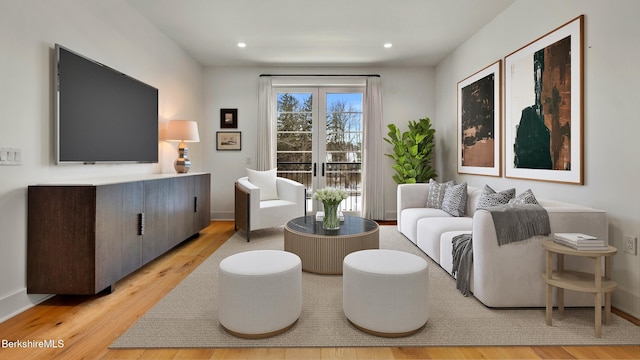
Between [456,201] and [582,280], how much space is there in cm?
173

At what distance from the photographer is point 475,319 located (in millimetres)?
2053

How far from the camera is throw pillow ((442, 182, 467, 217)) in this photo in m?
3.64

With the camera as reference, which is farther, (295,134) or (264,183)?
(295,134)

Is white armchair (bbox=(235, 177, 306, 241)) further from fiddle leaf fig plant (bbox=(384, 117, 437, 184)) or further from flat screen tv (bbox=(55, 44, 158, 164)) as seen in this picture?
fiddle leaf fig plant (bbox=(384, 117, 437, 184))

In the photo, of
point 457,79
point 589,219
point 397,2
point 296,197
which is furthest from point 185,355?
point 457,79

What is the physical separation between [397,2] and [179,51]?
3068 mm

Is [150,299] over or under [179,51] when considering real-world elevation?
under

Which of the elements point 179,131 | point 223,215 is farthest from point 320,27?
point 223,215

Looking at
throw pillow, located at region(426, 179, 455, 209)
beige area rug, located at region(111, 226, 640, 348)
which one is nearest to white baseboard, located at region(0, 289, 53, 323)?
beige area rug, located at region(111, 226, 640, 348)

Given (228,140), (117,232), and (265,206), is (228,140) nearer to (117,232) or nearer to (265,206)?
(265,206)

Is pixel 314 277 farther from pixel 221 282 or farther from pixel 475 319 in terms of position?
pixel 475 319

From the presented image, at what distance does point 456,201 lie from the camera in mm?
3656

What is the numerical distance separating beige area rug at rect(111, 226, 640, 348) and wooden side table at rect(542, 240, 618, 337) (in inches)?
4.1

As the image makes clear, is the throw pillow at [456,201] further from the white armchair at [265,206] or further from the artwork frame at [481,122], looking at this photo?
the white armchair at [265,206]
